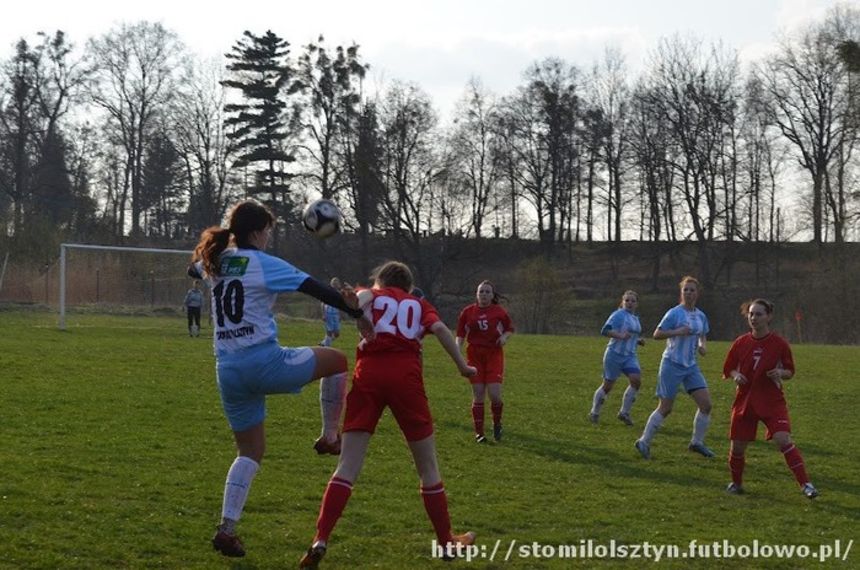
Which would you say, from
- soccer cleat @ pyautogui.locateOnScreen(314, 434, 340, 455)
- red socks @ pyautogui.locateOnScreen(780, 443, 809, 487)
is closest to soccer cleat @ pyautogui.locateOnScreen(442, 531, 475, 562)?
soccer cleat @ pyautogui.locateOnScreen(314, 434, 340, 455)

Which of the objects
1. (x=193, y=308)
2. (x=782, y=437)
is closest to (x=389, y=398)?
(x=782, y=437)

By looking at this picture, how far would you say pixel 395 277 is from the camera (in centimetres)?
770

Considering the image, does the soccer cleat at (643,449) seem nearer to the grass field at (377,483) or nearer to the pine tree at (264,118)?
the grass field at (377,483)

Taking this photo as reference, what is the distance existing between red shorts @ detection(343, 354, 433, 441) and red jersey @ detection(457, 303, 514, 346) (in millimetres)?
6122

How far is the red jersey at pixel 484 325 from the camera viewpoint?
13578mm

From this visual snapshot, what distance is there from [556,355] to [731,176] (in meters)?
35.1

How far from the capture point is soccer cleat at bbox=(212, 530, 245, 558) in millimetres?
7016

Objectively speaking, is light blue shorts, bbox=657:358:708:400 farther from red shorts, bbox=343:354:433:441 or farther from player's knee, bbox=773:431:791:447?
red shorts, bbox=343:354:433:441

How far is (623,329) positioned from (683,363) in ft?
7.88

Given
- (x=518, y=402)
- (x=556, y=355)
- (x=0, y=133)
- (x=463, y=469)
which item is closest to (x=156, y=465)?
(x=463, y=469)

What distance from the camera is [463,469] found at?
11414 mm

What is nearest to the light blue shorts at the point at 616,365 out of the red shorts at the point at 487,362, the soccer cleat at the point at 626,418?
the soccer cleat at the point at 626,418

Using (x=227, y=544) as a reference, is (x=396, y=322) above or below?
above

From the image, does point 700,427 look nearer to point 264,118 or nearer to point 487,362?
point 487,362
